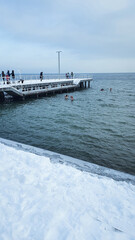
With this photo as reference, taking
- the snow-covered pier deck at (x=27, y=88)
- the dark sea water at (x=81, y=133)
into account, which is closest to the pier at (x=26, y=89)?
the snow-covered pier deck at (x=27, y=88)

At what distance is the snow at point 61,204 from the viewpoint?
2.83 metres

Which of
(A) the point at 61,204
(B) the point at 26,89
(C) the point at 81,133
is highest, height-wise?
(B) the point at 26,89

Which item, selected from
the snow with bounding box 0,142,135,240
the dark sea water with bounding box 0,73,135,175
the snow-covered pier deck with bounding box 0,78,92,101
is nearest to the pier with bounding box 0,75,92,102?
the snow-covered pier deck with bounding box 0,78,92,101

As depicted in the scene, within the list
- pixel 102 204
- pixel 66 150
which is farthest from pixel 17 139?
pixel 102 204

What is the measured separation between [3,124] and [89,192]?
463 inches

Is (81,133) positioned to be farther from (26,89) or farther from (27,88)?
(26,89)

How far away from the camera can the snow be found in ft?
9.29

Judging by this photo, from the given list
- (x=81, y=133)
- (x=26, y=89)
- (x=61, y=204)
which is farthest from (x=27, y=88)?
(x=61, y=204)

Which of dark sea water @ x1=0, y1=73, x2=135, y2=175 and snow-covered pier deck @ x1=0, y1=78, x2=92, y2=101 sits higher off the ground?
snow-covered pier deck @ x1=0, y1=78, x2=92, y2=101

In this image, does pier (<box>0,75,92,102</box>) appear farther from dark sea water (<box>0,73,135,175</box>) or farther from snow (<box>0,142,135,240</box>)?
snow (<box>0,142,135,240</box>)

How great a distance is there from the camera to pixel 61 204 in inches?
135

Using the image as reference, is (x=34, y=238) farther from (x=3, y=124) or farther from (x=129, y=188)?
(x=3, y=124)

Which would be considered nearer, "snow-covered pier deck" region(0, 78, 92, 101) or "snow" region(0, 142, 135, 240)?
"snow" region(0, 142, 135, 240)

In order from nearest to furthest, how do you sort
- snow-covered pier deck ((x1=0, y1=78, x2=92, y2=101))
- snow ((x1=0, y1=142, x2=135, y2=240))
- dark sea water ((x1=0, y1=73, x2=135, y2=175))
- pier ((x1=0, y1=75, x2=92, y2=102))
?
snow ((x1=0, y1=142, x2=135, y2=240)) → dark sea water ((x1=0, y1=73, x2=135, y2=175)) → snow-covered pier deck ((x1=0, y1=78, x2=92, y2=101)) → pier ((x1=0, y1=75, x2=92, y2=102))
